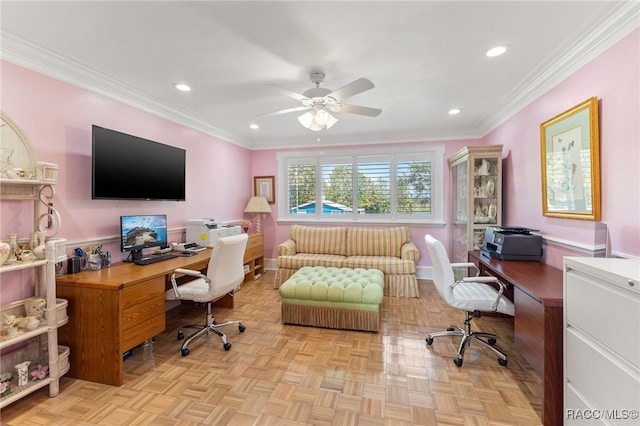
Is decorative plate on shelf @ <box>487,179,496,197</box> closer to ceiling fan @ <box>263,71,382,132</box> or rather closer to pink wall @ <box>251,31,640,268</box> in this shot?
pink wall @ <box>251,31,640,268</box>

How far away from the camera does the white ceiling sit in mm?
1687

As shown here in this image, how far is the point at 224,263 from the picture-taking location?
8.11 feet

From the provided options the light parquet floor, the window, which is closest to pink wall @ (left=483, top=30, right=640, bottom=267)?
the light parquet floor

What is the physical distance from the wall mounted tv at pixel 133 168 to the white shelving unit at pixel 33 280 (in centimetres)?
43

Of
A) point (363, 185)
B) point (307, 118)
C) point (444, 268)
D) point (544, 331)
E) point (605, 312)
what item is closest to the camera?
point (605, 312)

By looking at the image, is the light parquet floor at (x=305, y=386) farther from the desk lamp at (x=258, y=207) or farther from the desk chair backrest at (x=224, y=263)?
the desk lamp at (x=258, y=207)

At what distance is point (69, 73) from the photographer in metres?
2.35

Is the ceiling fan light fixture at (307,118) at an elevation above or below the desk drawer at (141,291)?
above

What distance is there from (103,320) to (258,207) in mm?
3228

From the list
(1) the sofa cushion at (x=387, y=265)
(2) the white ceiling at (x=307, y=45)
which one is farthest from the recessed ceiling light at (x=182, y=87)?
(1) the sofa cushion at (x=387, y=265)

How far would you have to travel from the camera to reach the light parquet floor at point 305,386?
1716 millimetres

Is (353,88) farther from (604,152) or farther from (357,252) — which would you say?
(357,252)

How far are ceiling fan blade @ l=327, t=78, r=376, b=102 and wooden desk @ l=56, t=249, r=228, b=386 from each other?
2.14m

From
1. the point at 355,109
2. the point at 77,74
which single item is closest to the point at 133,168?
the point at 77,74
